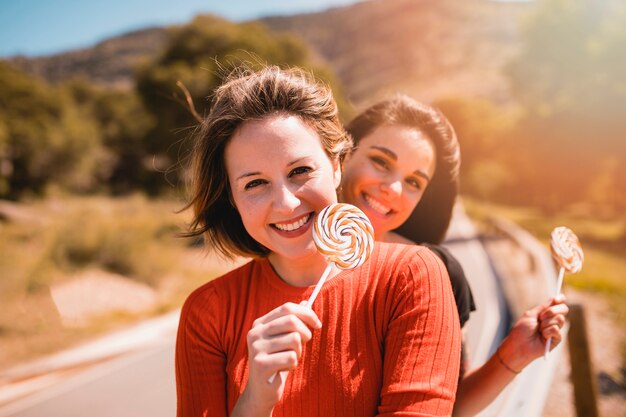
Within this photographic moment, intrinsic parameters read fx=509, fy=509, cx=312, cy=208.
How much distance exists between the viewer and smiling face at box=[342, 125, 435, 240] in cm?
236

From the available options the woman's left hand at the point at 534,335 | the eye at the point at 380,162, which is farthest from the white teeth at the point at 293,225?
the woman's left hand at the point at 534,335

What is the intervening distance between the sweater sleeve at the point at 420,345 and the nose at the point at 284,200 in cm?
38

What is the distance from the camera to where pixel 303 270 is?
1.70 m

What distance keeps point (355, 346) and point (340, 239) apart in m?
0.32

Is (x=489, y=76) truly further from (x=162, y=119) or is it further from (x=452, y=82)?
(x=162, y=119)

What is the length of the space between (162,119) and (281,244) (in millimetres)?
25641

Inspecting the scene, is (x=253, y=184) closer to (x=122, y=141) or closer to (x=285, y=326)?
(x=285, y=326)

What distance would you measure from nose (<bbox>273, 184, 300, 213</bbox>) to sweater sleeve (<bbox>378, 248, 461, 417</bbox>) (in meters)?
0.38

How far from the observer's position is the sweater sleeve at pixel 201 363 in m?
1.54

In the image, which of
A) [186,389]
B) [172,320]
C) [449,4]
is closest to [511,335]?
[186,389]

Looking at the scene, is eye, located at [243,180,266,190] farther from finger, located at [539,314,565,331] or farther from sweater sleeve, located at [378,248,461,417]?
finger, located at [539,314,565,331]

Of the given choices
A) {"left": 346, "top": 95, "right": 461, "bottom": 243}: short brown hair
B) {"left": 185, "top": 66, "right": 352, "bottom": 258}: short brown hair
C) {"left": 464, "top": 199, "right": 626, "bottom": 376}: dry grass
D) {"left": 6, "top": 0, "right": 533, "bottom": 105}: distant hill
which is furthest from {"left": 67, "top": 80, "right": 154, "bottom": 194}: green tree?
{"left": 6, "top": 0, "right": 533, "bottom": 105}: distant hill

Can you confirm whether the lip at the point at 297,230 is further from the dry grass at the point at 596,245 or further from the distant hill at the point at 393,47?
the distant hill at the point at 393,47

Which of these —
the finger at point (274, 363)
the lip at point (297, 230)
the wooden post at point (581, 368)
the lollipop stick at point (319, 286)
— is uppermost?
the lip at point (297, 230)
